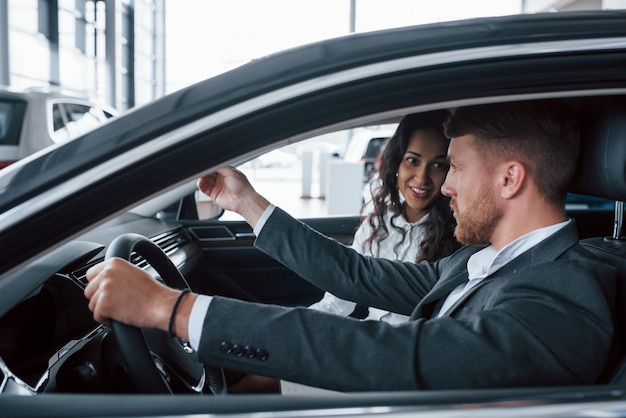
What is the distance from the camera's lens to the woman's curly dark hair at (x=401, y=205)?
79.5 inches

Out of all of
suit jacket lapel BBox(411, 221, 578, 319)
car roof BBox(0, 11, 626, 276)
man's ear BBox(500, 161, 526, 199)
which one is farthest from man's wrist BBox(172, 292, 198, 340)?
man's ear BBox(500, 161, 526, 199)

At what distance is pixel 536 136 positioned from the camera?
3.43 feet

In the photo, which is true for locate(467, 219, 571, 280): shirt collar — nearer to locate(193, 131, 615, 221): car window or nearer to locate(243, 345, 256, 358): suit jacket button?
locate(243, 345, 256, 358): suit jacket button

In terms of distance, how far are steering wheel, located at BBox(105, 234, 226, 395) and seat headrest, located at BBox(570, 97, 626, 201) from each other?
2.99 feet

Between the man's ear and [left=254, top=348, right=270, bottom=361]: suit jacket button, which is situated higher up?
the man's ear

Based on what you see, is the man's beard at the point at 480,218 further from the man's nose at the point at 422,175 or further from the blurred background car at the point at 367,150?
the blurred background car at the point at 367,150

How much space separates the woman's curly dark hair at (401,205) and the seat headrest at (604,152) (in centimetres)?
79

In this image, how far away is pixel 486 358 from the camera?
2.69ft

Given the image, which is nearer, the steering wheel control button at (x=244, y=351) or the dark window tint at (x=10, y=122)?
the steering wheel control button at (x=244, y=351)

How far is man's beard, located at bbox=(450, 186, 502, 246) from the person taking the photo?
1.09 meters

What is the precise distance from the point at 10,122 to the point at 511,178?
466cm

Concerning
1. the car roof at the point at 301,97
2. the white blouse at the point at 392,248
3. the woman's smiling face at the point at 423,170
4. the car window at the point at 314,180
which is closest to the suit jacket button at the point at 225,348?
the car roof at the point at 301,97

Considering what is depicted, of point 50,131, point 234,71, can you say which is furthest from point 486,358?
point 50,131

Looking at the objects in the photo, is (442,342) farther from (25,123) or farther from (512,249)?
(25,123)
